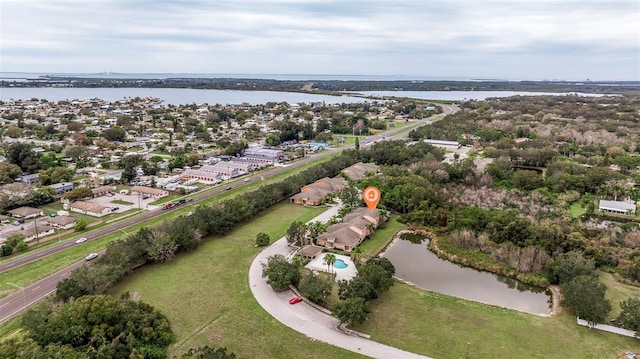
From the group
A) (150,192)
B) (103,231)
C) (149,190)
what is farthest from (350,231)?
(149,190)

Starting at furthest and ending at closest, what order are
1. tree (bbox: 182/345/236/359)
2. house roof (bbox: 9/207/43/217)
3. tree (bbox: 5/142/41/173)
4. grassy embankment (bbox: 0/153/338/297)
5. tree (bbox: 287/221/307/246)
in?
tree (bbox: 5/142/41/173) < house roof (bbox: 9/207/43/217) < tree (bbox: 287/221/307/246) < grassy embankment (bbox: 0/153/338/297) < tree (bbox: 182/345/236/359)

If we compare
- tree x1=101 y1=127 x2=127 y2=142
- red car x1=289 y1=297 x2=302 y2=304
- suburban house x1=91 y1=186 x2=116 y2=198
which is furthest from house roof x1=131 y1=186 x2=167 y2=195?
tree x1=101 y1=127 x2=127 y2=142

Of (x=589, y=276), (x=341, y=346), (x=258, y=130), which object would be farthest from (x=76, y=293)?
(x=258, y=130)

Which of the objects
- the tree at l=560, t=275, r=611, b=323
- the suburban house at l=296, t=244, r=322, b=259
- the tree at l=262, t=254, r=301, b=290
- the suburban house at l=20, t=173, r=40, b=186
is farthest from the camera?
the suburban house at l=20, t=173, r=40, b=186

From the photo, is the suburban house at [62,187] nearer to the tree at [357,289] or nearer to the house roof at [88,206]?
the house roof at [88,206]

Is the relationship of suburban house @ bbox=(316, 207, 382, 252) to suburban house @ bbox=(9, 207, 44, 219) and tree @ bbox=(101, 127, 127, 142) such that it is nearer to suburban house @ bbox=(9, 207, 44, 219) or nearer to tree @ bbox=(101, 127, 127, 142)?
suburban house @ bbox=(9, 207, 44, 219)

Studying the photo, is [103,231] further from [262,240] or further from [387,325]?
[387,325]

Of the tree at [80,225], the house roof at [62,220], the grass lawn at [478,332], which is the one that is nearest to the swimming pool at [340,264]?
the grass lawn at [478,332]
